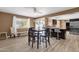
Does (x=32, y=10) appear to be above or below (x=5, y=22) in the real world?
above

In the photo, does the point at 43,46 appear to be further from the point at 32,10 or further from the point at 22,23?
the point at 32,10

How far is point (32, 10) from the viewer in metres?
3.06

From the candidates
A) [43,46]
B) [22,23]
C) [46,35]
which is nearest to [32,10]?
[22,23]

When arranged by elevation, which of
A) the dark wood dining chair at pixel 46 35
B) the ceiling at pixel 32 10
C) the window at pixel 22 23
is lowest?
the dark wood dining chair at pixel 46 35

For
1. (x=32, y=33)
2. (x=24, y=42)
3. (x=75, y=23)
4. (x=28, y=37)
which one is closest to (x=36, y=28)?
(x=32, y=33)

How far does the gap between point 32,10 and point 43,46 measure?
1.27 m

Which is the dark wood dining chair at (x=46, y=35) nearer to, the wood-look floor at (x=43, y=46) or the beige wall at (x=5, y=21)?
the wood-look floor at (x=43, y=46)

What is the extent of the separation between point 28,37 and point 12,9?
1086mm

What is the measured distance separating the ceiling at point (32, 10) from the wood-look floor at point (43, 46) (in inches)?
34.8

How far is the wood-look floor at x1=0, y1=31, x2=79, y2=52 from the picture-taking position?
2.96 meters

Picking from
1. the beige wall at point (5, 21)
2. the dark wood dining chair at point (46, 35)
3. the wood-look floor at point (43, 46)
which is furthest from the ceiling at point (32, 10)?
the wood-look floor at point (43, 46)

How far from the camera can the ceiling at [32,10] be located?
2995 mm

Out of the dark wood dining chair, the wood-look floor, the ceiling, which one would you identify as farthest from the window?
the dark wood dining chair
